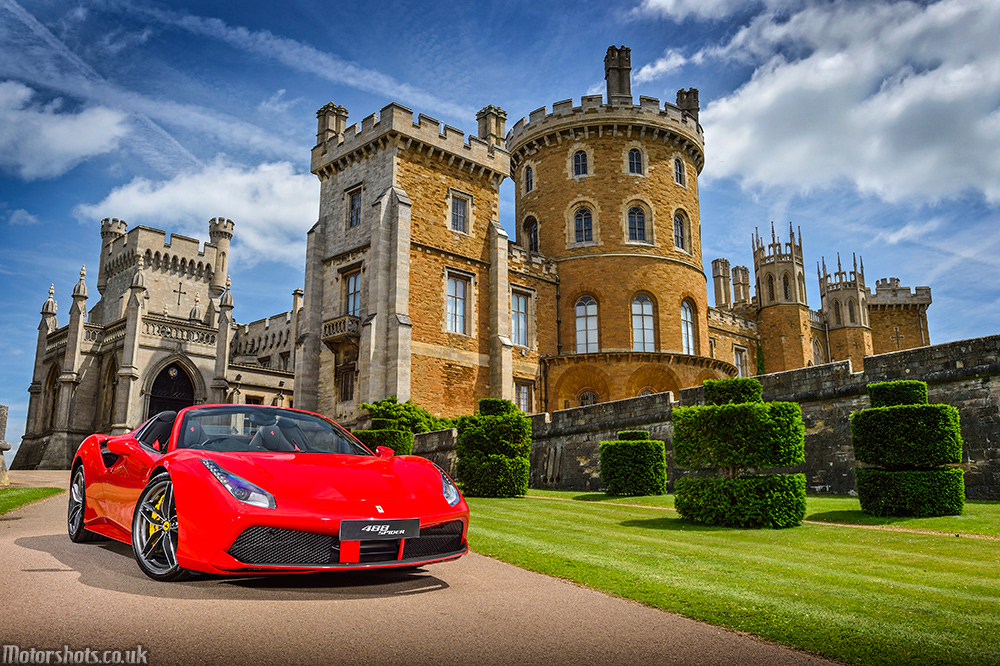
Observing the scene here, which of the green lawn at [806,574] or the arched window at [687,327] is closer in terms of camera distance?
the green lawn at [806,574]

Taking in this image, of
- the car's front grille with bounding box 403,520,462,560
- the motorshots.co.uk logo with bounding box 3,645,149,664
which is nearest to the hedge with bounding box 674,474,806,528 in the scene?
the car's front grille with bounding box 403,520,462,560

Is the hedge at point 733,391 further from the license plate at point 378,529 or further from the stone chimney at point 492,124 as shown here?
the stone chimney at point 492,124

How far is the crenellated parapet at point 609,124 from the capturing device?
1188 inches

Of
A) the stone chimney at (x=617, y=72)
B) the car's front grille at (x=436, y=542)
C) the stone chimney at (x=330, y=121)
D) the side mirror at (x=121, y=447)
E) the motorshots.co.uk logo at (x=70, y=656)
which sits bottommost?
the motorshots.co.uk logo at (x=70, y=656)

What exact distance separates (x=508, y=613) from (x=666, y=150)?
2959 cm

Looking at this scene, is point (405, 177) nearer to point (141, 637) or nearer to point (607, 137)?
point (607, 137)

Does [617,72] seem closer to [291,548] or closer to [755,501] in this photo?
[755,501]

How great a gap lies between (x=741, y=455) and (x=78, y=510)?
28.0 feet

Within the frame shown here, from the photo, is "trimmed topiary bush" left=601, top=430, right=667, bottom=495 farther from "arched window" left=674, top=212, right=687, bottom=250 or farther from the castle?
"arched window" left=674, top=212, right=687, bottom=250

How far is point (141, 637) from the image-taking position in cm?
341

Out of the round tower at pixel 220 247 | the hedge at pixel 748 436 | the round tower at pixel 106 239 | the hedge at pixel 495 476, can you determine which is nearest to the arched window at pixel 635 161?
the hedge at pixel 495 476

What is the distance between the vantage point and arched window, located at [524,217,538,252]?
104ft

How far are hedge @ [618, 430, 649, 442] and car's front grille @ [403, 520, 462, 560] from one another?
12.4 meters

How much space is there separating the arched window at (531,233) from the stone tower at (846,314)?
23.6 m
